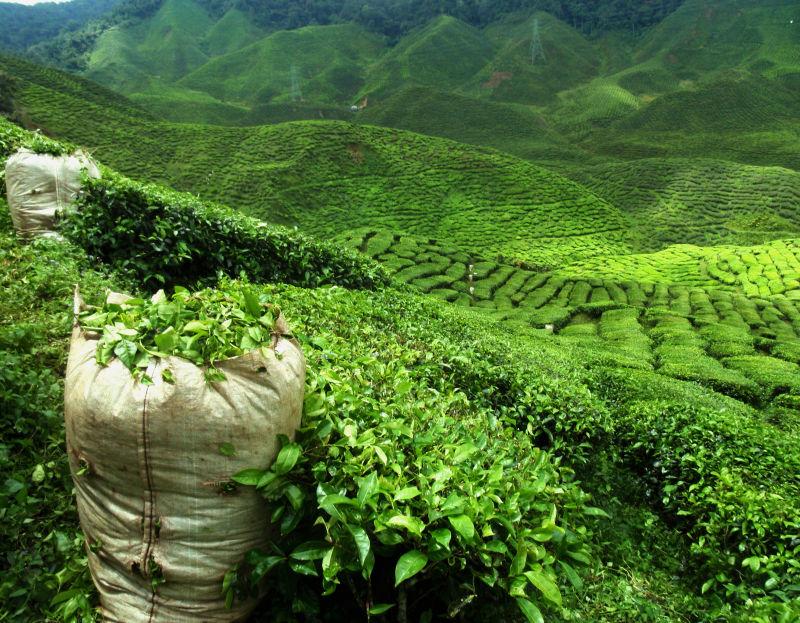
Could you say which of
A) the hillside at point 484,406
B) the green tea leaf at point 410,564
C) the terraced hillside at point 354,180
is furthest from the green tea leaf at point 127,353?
the terraced hillside at point 354,180

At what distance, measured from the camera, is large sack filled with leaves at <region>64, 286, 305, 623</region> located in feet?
5.76

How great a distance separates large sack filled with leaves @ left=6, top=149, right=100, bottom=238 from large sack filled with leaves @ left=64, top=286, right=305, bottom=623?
4.40 meters

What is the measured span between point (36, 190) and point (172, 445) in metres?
5.09

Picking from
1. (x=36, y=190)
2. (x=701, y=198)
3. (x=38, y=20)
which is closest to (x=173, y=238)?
(x=36, y=190)

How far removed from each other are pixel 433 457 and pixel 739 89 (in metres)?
74.2

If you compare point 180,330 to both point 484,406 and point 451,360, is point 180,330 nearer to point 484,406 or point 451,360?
point 451,360

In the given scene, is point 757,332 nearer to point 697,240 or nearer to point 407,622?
point 407,622

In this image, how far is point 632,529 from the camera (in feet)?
13.1

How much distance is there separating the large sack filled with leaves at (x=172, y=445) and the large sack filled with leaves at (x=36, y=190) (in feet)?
14.4

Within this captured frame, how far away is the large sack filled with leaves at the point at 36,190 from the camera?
532 cm

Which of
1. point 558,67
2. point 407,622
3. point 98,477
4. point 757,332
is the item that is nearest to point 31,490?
point 98,477

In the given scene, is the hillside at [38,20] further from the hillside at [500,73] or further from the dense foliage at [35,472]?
the dense foliage at [35,472]

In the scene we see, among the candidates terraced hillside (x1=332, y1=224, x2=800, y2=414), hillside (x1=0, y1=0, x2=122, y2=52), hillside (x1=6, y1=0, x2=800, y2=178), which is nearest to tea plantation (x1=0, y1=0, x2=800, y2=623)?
terraced hillside (x1=332, y1=224, x2=800, y2=414)

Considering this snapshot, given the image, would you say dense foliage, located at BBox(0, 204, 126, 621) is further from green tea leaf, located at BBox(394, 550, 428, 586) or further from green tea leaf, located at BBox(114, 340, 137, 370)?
green tea leaf, located at BBox(394, 550, 428, 586)
